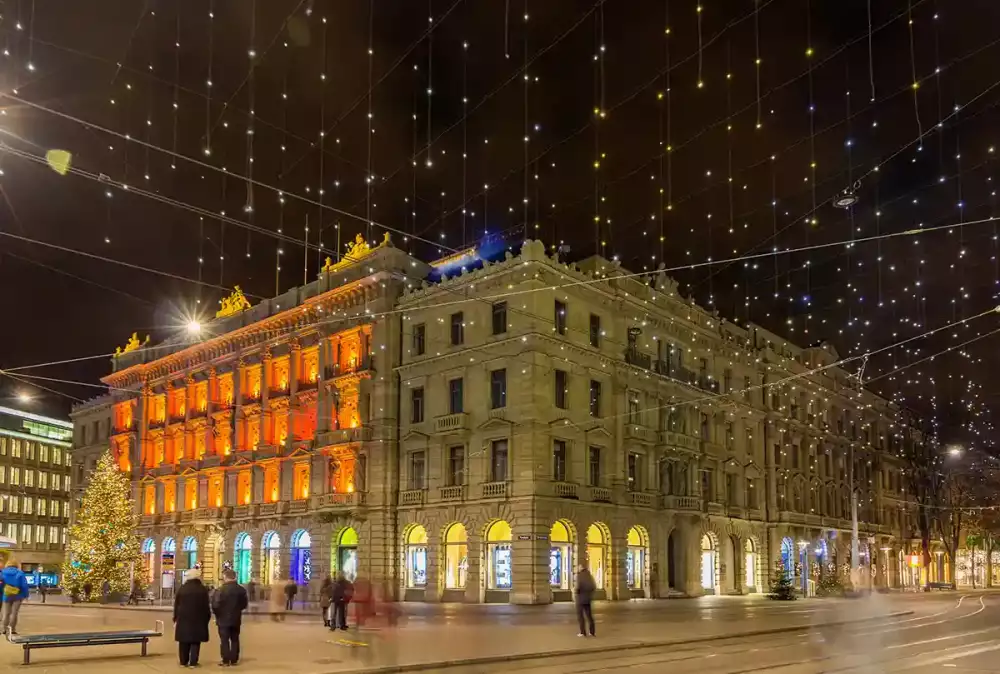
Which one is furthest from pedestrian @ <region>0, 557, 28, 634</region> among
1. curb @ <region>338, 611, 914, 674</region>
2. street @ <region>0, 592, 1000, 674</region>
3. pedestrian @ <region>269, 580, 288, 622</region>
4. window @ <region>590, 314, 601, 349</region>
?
window @ <region>590, 314, 601, 349</region>

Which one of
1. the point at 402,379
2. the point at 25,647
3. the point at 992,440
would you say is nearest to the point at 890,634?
the point at 25,647

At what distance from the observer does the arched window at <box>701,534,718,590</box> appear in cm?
5331

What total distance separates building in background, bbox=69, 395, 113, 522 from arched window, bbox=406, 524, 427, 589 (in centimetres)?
3813

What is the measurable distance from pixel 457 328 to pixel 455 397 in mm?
3442

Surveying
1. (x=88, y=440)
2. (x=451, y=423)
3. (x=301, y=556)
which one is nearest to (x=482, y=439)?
(x=451, y=423)

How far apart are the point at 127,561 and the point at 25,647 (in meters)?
37.6

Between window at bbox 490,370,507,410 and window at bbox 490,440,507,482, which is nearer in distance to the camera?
window at bbox 490,440,507,482

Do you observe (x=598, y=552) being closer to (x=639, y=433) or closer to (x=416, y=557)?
(x=639, y=433)

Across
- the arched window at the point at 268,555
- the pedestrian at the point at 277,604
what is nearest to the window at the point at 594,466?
the pedestrian at the point at 277,604

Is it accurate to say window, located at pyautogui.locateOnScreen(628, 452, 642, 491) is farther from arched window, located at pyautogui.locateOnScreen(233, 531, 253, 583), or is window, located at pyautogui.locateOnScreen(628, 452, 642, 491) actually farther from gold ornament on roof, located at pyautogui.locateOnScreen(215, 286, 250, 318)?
gold ornament on roof, located at pyautogui.locateOnScreen(215, 286, 250, 318)

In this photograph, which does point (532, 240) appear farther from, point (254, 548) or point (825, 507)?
point (825, 507)

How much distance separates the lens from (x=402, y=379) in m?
48.4

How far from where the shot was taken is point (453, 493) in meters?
44.6

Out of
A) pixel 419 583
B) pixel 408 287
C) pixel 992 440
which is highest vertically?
pixel 408 287
